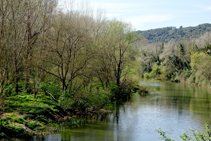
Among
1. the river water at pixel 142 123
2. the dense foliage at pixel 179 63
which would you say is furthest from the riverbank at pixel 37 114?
the dense foliage at pixel 179 63

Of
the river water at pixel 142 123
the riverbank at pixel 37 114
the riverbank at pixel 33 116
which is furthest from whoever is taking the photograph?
the river water at pixel 142 123

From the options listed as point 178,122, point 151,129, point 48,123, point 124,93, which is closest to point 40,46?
point 48,123

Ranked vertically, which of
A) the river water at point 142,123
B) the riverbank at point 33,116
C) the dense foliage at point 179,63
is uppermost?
the dense foliage at point 179,63

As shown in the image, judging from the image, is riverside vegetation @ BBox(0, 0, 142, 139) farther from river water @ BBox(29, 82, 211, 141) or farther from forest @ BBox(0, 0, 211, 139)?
river water @ BBox(29, 82, 211, 141)

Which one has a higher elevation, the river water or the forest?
the forest

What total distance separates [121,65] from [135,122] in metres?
18.8

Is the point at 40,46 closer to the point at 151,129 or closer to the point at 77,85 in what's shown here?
the point at 77,85

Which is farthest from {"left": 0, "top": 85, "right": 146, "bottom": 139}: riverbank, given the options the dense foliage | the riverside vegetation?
the dense foliage

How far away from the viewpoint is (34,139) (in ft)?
57.3

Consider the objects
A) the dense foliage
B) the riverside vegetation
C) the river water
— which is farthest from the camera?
the dense foliage

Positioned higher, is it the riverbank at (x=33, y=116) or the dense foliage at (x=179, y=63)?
the dense foliage at (x=179, y=63)

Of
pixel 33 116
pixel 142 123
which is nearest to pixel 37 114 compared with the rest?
pixel 33 116

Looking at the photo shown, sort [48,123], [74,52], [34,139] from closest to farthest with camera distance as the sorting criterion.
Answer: [34,139] < [48,123] < [74,52]

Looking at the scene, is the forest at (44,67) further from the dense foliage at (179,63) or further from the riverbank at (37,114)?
the dense foliage at (179,63)
